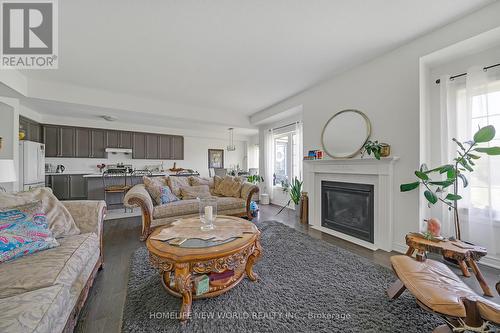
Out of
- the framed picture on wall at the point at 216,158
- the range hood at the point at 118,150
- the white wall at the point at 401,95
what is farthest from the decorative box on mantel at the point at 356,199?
the range hood at the point at 118,150

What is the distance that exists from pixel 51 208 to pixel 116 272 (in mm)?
903

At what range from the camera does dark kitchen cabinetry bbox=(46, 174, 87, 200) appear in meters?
5.28

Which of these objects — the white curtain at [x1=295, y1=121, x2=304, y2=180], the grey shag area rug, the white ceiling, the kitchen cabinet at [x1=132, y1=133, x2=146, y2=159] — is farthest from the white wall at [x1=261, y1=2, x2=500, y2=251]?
the kitchen cabinet at [x1=132, y1=133, x2=146, y2=159]

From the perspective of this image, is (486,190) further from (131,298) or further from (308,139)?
(131,298)

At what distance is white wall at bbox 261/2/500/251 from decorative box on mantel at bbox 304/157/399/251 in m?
0.14

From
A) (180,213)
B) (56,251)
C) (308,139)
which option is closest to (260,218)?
(180,213)

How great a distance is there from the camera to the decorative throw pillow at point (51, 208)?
171cm

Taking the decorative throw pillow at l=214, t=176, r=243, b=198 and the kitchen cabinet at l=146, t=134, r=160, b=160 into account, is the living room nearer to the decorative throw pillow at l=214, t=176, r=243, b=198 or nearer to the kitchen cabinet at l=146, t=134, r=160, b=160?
the decorative throw pillow at l=214, t=176, r=243, b=198

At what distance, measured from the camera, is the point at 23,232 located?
144 centimetres

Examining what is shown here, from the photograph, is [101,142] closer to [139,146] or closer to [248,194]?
[139,146]

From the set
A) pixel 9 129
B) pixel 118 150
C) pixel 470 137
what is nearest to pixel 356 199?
pixel 470 137

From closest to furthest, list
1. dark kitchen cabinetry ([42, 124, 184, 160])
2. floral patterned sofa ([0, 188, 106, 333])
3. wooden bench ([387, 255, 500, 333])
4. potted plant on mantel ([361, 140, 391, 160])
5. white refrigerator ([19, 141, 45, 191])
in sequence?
1. floral patterned sofa ([0, 188, 106, 333])
2. wooden bench ([387, 255, 500, 333])
3. potted plant on mantel ([361, 140, 391, 160])
4. white refrigerator ([19, 141, 45, 191])
5. dark kitchen cabinetry ([42, 124, 184, 160])

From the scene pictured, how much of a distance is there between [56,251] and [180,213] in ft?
6.51

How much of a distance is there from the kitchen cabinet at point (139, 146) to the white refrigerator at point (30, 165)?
2.10 meters
